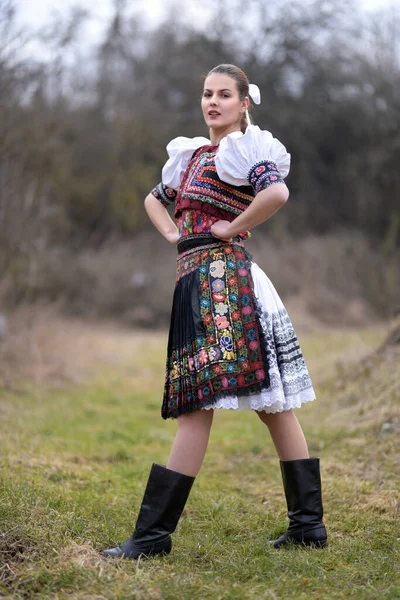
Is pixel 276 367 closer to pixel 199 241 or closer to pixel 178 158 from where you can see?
pixel 199 241

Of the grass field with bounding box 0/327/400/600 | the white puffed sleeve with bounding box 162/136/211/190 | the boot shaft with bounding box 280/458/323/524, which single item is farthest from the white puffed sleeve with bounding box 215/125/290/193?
the grass field with bounding box 0/327/400/600

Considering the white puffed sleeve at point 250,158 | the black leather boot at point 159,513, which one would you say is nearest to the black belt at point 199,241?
the white puffed sleeve at point 250,158

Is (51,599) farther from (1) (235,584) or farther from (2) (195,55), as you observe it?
(2) (195,55)

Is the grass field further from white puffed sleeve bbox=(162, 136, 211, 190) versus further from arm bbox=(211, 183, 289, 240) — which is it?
white puffed sleeve bbox=(162, 136, 211, 190)

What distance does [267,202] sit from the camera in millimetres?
2543

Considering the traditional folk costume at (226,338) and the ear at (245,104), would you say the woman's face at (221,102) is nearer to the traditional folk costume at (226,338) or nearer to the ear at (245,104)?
the ear at (245,104)

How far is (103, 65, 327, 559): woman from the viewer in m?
2.56

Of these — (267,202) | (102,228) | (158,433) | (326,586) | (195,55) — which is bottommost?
(326,586)

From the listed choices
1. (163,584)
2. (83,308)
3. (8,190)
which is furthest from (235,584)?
(83,308)

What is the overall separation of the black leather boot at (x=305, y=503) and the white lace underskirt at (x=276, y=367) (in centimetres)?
25

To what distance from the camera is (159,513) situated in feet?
8.31

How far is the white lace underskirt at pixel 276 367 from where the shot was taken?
2570 mm

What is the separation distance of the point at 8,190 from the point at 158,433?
3.61 m

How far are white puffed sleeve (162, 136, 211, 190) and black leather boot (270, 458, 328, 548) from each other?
121cm
